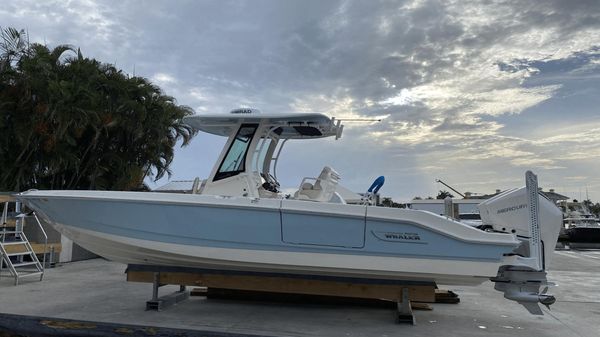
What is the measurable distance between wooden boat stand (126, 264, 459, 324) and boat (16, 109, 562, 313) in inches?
3.7

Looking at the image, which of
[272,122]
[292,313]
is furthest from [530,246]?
[272,122]

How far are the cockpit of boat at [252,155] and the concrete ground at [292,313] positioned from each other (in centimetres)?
156

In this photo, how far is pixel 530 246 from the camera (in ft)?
16.4

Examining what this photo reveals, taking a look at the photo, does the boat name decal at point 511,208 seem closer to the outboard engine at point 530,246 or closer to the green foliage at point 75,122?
the outboard engine at point 530,246

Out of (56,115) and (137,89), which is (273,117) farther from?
(137,89)

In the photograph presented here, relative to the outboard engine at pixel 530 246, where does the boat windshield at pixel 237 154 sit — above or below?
above

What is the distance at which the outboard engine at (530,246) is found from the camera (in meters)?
4.90

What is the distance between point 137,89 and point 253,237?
13160 mm

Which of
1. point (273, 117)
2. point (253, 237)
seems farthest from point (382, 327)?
point (273, 117)

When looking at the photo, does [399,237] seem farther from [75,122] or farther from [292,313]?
[75,122]

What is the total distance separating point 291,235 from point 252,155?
4.91ft

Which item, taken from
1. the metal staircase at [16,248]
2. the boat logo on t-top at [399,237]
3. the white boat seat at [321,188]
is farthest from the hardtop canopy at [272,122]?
the metal staircase at [16,248]

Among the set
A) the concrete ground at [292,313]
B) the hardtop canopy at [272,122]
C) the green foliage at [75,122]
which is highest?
the green foliage at [75,122]

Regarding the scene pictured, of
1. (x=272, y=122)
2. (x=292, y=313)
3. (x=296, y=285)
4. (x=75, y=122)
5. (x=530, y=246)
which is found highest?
(x=75, y=122)
